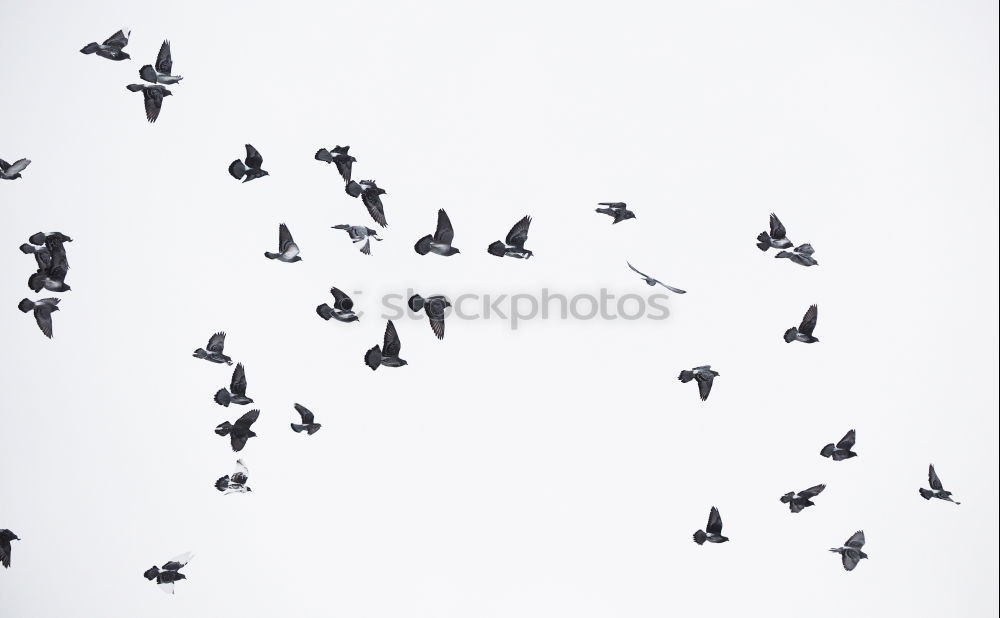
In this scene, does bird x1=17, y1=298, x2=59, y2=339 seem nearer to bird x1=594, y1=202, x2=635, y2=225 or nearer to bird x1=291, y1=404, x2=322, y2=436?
bird x1=291, y1=404, x2=322, y2=436

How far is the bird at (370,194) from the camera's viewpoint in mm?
19812

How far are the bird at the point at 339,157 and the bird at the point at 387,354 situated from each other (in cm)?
335

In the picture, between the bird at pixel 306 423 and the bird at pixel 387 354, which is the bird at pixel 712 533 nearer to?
the bird at pixel 387 354

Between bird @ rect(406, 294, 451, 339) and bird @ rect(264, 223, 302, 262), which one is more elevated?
bird @ rect(264, 223, 302, 262)

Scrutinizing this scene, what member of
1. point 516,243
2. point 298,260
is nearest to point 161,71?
point 298,260

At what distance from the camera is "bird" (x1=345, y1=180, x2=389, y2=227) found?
19812 mm

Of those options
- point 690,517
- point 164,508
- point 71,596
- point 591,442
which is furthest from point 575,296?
point 71,596

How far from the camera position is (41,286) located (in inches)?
762

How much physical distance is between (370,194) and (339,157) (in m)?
0.93

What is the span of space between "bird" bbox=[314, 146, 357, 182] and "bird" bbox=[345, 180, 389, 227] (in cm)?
41

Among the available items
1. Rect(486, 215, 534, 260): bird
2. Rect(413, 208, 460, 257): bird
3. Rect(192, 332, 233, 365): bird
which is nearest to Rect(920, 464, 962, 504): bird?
Rect(486, 215, 534, 260): bird

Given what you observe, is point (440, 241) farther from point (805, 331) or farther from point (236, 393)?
point (805, 331)

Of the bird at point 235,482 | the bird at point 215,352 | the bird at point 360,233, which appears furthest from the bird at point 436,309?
the bird at point 235,482

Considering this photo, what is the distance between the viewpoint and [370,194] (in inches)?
803
